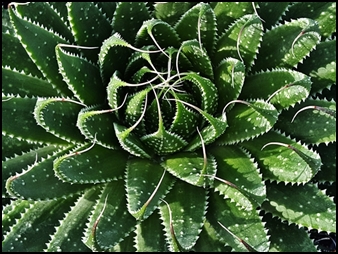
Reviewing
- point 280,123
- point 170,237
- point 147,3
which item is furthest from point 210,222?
point 147,3

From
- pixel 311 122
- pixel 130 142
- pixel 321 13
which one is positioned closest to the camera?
pixel 130 142

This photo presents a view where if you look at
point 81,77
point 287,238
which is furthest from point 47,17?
point 287,238

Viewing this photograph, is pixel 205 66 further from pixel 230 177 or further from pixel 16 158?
pixel 16 158

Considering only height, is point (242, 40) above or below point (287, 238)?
above

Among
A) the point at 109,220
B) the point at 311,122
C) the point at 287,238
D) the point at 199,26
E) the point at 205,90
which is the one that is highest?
the point at 199,26

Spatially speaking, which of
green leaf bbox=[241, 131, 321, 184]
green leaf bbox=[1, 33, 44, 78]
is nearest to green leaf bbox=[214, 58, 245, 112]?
green leaf bbox=[241, 131, 321, 184]

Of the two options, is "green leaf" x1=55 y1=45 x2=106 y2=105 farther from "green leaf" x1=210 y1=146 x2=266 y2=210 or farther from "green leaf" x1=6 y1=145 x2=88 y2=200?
"green leaf" x1=210 y1=146 x2=266 y2=210

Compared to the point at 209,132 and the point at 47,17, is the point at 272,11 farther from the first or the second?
the point at 47,17
